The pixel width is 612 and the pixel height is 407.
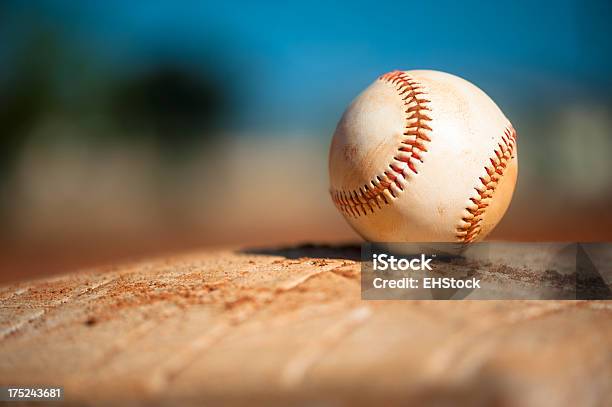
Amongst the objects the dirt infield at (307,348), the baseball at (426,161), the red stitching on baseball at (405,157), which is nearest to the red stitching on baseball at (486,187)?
the baseball at (426,161)

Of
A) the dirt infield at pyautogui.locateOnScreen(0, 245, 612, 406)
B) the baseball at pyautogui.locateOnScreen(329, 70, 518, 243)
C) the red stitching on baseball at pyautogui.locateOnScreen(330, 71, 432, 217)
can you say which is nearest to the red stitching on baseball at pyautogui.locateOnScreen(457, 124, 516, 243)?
the baseball at pyautogui.locateOnScreen(329, 70, 518, 243)

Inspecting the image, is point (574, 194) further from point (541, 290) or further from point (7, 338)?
point (7, 338)

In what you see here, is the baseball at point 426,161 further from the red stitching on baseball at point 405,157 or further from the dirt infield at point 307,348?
the dirt infield at point 307,348

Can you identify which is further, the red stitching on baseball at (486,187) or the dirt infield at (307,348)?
the red stitching on baseball at (486,187)

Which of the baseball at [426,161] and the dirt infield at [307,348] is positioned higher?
the baseball at [426,161]

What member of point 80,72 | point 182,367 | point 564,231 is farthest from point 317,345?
point 80,72
